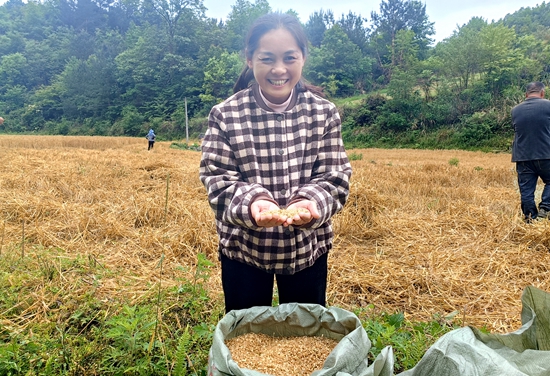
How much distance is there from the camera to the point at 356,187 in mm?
4746

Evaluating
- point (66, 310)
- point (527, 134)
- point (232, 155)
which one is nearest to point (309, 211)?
point (232, 155)

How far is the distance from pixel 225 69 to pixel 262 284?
45864 mm

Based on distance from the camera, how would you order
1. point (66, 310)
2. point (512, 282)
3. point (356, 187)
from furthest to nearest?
1. point (356, 187)
2. point (512, 282)
3. point (66, 310)

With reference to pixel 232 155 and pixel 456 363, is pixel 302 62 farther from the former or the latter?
pixel 456 363

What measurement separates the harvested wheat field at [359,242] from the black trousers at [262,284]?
87 cm

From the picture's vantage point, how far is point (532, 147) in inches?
163

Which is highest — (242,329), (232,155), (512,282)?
(232,155)

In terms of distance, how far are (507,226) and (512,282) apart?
1.21m

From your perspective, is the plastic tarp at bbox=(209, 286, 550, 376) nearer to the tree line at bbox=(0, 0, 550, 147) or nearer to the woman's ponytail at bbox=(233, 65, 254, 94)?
the woman's ponytail at bbox=(233, 65, 254, 94)

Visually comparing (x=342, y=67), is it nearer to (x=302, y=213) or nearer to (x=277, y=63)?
(x=277, y=63)

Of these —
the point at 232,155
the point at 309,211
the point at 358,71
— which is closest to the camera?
the point at 309,211

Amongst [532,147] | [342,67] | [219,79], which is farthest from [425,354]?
[342,67]

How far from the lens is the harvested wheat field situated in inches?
106

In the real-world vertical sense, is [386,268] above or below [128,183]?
below
